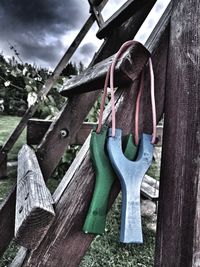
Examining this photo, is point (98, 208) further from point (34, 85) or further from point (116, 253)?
point (34, 85)

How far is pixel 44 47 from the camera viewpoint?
6.78 metres

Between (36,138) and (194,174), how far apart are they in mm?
1384

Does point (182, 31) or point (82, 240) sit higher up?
point (182, 31)

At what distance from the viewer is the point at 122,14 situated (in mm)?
1056

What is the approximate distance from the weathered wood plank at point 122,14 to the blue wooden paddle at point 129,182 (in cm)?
62

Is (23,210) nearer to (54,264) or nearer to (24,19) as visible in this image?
(54,264)

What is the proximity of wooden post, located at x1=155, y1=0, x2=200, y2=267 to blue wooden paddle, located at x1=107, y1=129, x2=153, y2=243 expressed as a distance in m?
0.08

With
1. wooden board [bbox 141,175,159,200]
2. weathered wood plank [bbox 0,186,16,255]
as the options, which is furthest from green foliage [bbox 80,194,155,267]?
weathered wood plank [bbox 0,186,16,255]

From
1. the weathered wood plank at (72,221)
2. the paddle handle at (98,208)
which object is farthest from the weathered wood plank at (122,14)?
the paddle handle at (98,208)

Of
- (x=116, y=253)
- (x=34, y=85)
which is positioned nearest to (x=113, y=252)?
(x=116, y=253)

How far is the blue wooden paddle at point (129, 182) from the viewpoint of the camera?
0.58m

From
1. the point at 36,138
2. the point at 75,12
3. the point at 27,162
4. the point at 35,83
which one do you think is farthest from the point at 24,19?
the point at 27,162

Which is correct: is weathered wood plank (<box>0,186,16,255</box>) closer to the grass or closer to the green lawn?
the grass

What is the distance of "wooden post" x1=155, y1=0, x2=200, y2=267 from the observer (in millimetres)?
581
